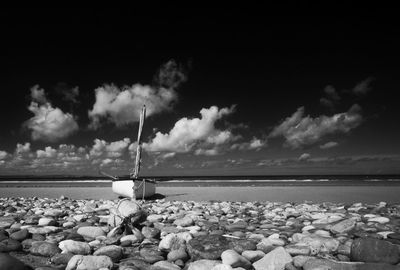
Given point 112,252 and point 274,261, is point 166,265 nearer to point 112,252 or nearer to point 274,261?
point 112,252

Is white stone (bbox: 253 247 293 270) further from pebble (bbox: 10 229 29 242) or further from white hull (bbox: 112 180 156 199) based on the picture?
white hull (bbox: 112 180 156 199)

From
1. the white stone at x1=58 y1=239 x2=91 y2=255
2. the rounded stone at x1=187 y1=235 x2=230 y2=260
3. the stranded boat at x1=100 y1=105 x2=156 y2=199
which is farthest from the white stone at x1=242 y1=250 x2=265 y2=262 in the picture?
the stranded boat at x1=100 y1=105 x2=156 y2=199

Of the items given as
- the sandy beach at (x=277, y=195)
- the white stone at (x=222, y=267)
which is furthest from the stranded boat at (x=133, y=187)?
the white stone at (x=222, y=267)

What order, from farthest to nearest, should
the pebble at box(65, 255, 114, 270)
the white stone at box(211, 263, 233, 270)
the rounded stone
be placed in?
the rounded stone
the pebble at box(65, 255, 114, 270)
the white stone at box(211, 263, 233, 270)

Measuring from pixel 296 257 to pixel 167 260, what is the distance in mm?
2223

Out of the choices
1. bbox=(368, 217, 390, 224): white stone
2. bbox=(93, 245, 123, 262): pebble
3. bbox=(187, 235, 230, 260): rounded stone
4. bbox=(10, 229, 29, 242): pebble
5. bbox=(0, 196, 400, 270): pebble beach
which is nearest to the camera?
bbox=(0, 196, 400, 270): pebble beach

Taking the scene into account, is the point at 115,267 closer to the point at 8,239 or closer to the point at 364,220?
the point at 8,239

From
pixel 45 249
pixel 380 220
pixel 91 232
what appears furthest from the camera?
pixel 380 220

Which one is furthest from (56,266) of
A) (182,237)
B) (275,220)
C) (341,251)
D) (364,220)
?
(364,220)

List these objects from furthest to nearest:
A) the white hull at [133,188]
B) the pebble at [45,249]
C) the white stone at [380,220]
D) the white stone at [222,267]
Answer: the white hull at [133,188] → the white stone at [380,220] → the pebble at [45,249] → the white stone at [222,267]

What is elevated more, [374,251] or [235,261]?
[374,251]

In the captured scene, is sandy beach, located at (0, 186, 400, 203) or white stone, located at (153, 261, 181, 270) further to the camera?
sandy beach, located at (0, 186, 400, 203)

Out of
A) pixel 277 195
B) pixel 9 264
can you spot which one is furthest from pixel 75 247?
pixel 277 195

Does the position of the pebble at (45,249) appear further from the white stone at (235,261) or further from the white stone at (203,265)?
the white stone at (235,261)
